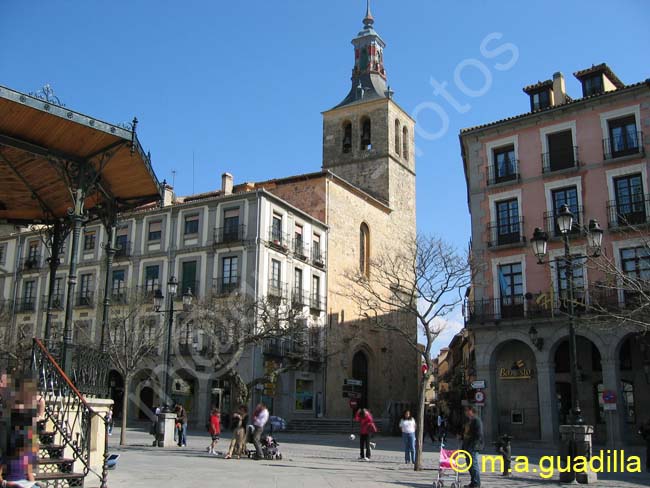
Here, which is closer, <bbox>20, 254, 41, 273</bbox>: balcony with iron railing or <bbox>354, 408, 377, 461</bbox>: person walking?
<bbox>354, 408, 377, 461</bbox>: person walking

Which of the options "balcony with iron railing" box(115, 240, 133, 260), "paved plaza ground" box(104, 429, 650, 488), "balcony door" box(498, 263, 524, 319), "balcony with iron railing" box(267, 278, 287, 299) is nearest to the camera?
"paved plaza ground" box(104, 429, 650, 488)

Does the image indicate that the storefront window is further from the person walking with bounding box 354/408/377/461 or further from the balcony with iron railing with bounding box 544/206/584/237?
the person walking with bounding box 354/408/377/461

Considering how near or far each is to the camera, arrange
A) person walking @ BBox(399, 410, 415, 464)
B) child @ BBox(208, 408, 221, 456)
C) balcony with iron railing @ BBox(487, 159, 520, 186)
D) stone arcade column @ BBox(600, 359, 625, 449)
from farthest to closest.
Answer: balcony with iron railing @ BBox(487, 159, 520, 186)
stone arcade column @ BBox(600, 359, 625, 449)
child @ BBox(208, 408, 221, 456)
person walking @ BBox(399, 410, 415, 464)

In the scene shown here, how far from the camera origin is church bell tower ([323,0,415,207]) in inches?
2013

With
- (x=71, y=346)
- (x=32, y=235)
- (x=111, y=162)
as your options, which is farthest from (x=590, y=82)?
(x=32, y=235)

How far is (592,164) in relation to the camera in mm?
27891

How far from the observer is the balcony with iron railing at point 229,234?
3812cm

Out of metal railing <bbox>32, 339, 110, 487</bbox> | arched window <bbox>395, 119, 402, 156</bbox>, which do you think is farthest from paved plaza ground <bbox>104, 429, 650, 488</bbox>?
arched window <bbox>395, 119, 402, 156</bbox>

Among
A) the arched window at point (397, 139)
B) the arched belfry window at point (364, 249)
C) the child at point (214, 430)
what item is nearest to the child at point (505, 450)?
the child at point (214, 430)

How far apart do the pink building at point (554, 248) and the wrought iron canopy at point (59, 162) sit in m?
17.7

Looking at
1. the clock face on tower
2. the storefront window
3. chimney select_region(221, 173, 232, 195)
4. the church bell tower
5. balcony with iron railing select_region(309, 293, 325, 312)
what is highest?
the clock face on tower

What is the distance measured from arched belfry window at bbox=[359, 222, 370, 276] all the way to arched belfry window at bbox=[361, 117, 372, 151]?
24.9 ft

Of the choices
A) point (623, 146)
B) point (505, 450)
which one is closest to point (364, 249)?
point (623, 146)

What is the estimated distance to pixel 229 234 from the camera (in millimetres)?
38625
